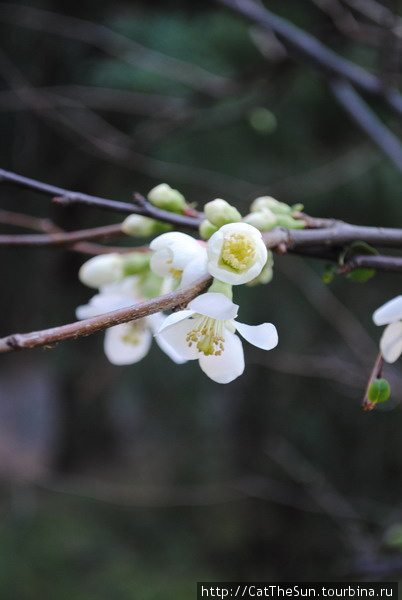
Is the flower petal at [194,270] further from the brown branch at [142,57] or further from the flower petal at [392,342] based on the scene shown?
the brown branch at [142,57]

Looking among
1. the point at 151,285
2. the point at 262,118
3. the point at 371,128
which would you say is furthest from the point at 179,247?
the point at 262,118

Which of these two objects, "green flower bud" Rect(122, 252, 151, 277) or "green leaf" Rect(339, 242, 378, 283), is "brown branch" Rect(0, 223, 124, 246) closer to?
"green flower bud" Rect(122, 252, 151, 277)

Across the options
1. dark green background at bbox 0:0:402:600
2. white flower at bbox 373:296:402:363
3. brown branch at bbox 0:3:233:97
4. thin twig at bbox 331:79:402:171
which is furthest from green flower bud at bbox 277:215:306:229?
brown branch at bbox 0:3:233:97

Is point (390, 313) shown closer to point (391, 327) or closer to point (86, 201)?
point (391, 327)

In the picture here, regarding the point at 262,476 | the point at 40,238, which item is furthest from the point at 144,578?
the point at 40,238

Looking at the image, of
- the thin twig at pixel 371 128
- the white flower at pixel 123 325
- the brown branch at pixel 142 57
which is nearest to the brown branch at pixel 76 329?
the white flower at pixel 123 325
